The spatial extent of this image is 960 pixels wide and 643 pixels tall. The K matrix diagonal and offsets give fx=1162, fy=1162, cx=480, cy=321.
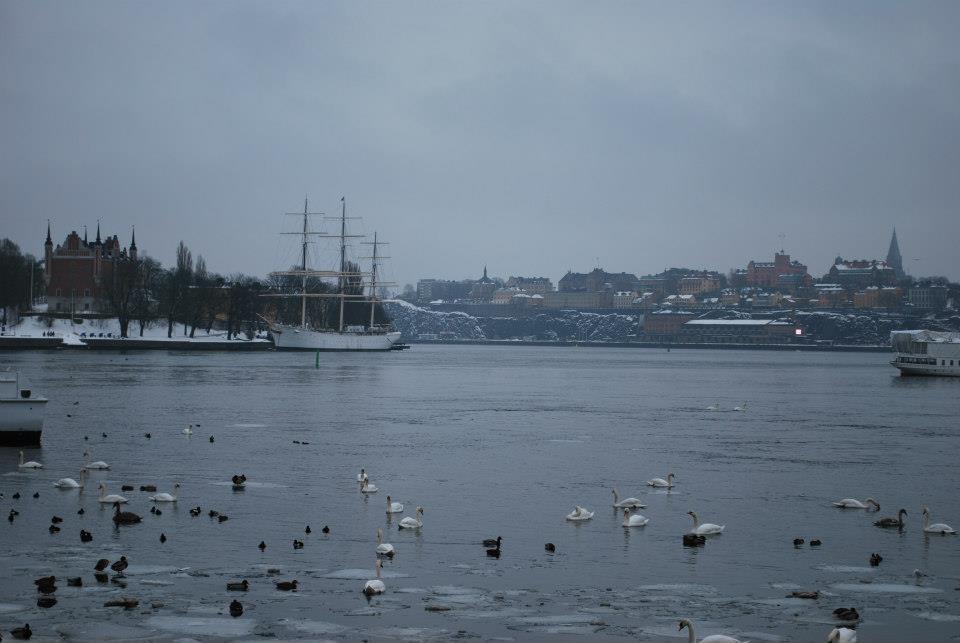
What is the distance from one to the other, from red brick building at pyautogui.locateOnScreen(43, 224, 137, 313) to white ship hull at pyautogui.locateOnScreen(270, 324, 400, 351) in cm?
2446

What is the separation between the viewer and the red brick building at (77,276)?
165 metres

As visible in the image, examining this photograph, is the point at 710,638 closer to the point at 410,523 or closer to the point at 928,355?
the point at 410,523

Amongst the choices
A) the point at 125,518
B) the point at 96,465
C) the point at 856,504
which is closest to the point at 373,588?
the point at 125,518

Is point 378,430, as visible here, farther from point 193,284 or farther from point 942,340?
point 193,284

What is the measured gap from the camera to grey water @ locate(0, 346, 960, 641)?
16094mm

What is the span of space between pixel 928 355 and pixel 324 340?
291 ft

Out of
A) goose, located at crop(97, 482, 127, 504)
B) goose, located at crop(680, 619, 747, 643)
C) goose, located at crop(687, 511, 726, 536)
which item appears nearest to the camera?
goose, located at crop(680, 619, 747, 643)

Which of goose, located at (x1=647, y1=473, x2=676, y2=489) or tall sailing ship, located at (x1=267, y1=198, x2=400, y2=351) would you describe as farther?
tall sailing ship, located at (x1=267, y1=198, x2=400, y2=351)

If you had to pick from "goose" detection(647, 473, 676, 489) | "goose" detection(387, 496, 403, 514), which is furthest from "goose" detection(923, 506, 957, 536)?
"goose" detection(387, 496, 403, 514)

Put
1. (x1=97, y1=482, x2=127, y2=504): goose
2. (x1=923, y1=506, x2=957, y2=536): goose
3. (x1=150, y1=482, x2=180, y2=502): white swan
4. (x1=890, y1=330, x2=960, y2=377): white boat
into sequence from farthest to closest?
1. (x1=890, y1=330, x2=960, y2=377): white boat
2. (x1=150, y1=482, x2=180, y2=502): white swan
3. (x1=97, y1=482, x2=127, y2=504): goose
4. (x1=923, y1=506, x2=957, y2=536): goose

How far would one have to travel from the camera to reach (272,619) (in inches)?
622

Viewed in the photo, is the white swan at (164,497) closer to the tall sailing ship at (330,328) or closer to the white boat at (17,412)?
the white boat at (17,412)

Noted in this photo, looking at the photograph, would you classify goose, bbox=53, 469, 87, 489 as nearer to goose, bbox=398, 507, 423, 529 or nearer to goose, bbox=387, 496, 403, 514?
goose, bbox=387, 496, 403, 514

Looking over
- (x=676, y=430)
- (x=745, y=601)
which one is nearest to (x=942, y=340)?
(x=676, y=430)
